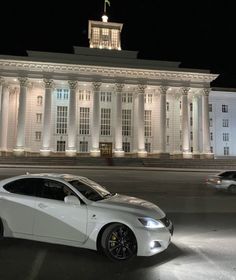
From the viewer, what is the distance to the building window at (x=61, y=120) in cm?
4997

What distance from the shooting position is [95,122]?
46938 mm

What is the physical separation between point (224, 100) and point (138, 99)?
20.1 m

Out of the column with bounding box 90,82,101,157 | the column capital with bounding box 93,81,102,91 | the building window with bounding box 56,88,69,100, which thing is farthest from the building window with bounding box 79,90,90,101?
the column capital with bounding box 93,81,102,91

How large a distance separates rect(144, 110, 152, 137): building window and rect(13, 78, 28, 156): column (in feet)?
61.8

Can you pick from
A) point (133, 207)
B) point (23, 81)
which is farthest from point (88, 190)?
point (23, 81)

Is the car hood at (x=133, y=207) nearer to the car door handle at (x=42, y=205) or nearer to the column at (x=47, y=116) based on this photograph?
the car door handle at (x=42, y=205)

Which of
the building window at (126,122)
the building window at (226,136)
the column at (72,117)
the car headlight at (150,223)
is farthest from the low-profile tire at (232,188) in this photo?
the building window at (226,136)

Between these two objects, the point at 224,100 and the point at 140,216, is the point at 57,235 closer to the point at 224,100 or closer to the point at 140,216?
the point at 140,216

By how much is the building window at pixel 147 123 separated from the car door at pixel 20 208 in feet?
149

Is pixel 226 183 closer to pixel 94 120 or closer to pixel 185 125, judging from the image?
pixel 94 120

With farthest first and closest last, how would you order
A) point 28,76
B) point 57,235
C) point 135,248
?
1. point 28,76
2. point 57,235
3. point 135,248

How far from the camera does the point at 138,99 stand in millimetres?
48594

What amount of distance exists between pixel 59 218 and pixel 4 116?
144 ft

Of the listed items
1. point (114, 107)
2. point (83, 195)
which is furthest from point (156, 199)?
point (114, 107)
